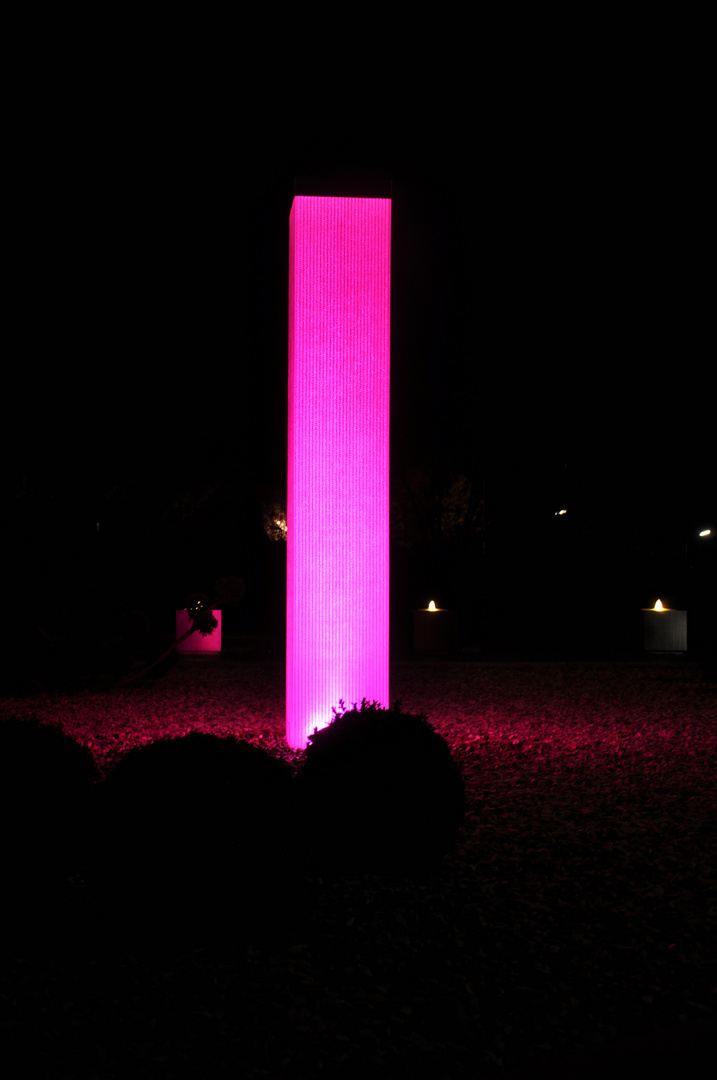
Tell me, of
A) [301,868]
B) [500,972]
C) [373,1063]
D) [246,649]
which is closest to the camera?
[373,1063]

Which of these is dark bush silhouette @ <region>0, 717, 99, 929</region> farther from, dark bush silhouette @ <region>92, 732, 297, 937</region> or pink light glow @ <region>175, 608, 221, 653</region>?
pink light glow @ <region>175, 608, 221, 653</region>

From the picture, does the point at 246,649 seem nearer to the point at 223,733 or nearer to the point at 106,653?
the point at 106,653

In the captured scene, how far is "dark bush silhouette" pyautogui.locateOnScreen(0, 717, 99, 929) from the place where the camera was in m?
3.19

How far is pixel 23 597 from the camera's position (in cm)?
962

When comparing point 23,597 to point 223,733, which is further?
point 23,597

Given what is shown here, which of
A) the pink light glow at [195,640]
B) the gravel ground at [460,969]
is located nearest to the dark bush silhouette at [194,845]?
the gravel ground at [460,969]

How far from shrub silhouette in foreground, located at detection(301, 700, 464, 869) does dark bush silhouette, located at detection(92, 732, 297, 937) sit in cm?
70

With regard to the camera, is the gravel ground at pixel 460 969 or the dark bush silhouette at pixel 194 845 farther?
the dark bush silhouette at pixel 194 845

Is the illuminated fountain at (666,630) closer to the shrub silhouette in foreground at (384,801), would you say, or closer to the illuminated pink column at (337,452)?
the illuminated pink column at (337,452)

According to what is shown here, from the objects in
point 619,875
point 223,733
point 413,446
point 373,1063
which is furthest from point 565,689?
point 413,446

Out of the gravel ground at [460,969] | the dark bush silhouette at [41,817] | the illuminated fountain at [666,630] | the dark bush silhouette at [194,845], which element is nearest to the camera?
the gravel ground at [460,969]

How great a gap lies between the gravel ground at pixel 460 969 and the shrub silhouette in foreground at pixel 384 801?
0.43 ft

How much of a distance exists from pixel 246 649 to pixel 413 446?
11.5 metres

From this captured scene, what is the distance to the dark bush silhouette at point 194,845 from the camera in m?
3.01
